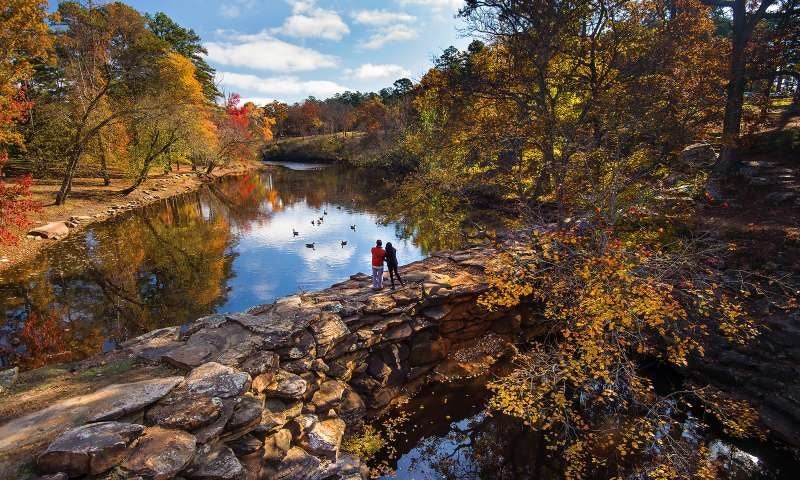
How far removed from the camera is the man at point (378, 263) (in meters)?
15.8

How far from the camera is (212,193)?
53781 mm

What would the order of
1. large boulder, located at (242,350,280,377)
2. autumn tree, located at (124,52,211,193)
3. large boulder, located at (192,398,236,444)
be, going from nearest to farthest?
1. large boulder, located at (192,398,236,444)
2. large boulder, located at (242,350,280,377)
3. autumn tree, located at (124,52,211,193)

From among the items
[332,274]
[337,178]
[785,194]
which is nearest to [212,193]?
[337,178]

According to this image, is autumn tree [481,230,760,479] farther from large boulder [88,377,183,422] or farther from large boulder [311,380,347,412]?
large boulder [88,377,183,422]

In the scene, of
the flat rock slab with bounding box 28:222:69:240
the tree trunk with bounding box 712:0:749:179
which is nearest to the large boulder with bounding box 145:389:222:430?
the tree trunk with bounding box 712:0:749:179

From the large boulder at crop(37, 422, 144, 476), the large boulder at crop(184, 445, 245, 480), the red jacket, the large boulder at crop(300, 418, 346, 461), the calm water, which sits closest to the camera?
the large boulder at crop(37, 422, 144, 476)

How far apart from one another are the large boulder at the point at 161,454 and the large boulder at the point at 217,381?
1181 millimetres

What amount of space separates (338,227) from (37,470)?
96.7 ft

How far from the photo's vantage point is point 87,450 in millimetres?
7016

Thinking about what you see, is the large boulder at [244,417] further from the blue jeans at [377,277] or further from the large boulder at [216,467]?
the blue jeans at [377,277]

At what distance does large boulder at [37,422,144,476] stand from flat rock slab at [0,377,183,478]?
548 millimetres

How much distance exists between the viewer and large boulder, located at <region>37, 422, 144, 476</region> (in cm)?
692

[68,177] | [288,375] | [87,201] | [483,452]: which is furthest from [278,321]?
A: [87,201]

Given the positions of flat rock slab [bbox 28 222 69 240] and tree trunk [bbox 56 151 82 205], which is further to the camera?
tree trunk [bbox 56 151 82 205]
